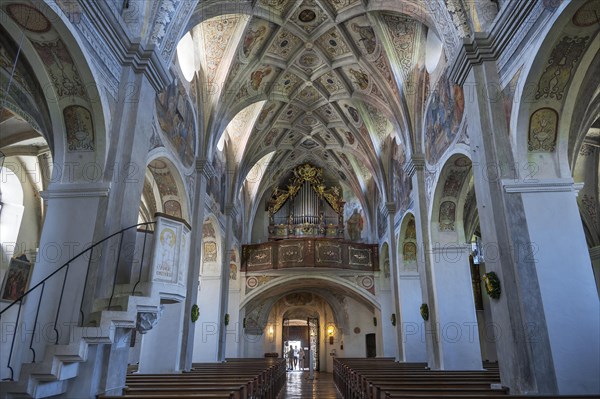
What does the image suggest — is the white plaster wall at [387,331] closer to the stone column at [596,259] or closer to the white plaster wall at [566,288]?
the stone column at [596,259]

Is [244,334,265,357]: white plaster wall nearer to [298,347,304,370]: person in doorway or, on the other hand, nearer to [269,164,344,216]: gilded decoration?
[298,347,304,370]: person in doorway

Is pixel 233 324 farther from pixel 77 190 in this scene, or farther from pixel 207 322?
pixel 77 190

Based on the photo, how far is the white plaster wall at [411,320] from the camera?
597 inches

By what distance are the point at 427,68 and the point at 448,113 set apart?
94.3 inches

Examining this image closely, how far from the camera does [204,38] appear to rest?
12219 millimetres

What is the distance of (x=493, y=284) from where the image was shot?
6.64 meters

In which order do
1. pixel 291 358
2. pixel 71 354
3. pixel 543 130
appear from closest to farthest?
pixel 71 354 → pixel 543 130 → pixel 291 358

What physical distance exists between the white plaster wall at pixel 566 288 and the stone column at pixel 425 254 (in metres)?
5.39

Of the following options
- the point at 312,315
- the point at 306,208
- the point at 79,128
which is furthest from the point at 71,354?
the point at 312,315

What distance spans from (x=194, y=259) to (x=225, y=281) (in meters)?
4.12

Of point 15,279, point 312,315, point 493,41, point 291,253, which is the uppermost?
point 493,41

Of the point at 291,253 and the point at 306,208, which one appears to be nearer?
the point at 291,253

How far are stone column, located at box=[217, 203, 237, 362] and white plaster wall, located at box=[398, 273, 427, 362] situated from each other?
21.7 ft

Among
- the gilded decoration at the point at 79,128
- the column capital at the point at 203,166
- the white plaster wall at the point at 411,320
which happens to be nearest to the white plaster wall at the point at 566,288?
the gilded decoration at the point at 79,128
